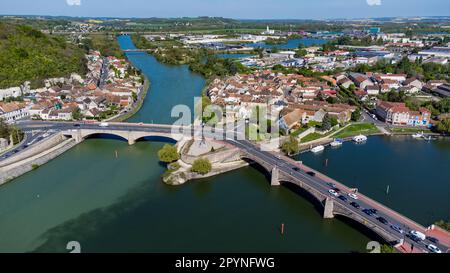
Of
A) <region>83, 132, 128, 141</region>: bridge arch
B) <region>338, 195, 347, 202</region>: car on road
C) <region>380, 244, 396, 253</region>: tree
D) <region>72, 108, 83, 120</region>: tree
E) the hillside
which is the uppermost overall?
the hillside

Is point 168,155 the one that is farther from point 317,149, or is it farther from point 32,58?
point 32,58

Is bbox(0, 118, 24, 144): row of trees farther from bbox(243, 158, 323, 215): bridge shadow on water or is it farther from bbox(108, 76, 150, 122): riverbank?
bbox(243, 158, 323, 215): bridge shadow on water

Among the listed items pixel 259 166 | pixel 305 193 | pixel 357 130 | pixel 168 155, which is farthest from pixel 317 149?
pixel 168 155

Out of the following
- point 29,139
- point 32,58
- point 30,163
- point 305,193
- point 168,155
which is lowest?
point 305,193

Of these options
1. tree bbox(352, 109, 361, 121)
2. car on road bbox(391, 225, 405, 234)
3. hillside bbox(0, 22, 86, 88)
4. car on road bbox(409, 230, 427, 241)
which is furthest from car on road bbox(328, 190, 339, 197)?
hillside bbox(0, 22, 86, 88)

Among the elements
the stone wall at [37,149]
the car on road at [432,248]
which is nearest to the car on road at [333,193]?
the car on road at [432,248]
